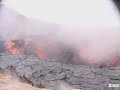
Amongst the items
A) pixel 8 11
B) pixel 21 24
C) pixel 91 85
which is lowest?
pixel 91 85

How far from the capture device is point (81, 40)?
1049cm

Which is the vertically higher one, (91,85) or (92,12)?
(92,12)

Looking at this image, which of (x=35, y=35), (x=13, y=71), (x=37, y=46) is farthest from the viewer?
(x=35, y=35)

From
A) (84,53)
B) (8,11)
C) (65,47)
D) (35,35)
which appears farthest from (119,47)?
(8,11)

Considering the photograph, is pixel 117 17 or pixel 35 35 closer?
pixel 35 35

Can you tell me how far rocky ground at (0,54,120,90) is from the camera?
832cm

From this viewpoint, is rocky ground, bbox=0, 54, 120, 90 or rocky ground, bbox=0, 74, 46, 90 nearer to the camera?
rocky ground, bbox=0, 74, 46, 90

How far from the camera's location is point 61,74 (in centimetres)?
862

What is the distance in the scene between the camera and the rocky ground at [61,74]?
832 centimetres

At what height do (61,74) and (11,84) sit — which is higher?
(61,74)

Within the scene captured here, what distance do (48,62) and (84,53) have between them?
1.57 metres

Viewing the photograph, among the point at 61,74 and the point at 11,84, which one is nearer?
the point at 11,84

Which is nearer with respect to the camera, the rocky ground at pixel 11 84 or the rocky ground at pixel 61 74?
the rocky ground at pixel 11 84

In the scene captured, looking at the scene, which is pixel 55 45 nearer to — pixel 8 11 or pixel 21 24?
pixel 21 24
